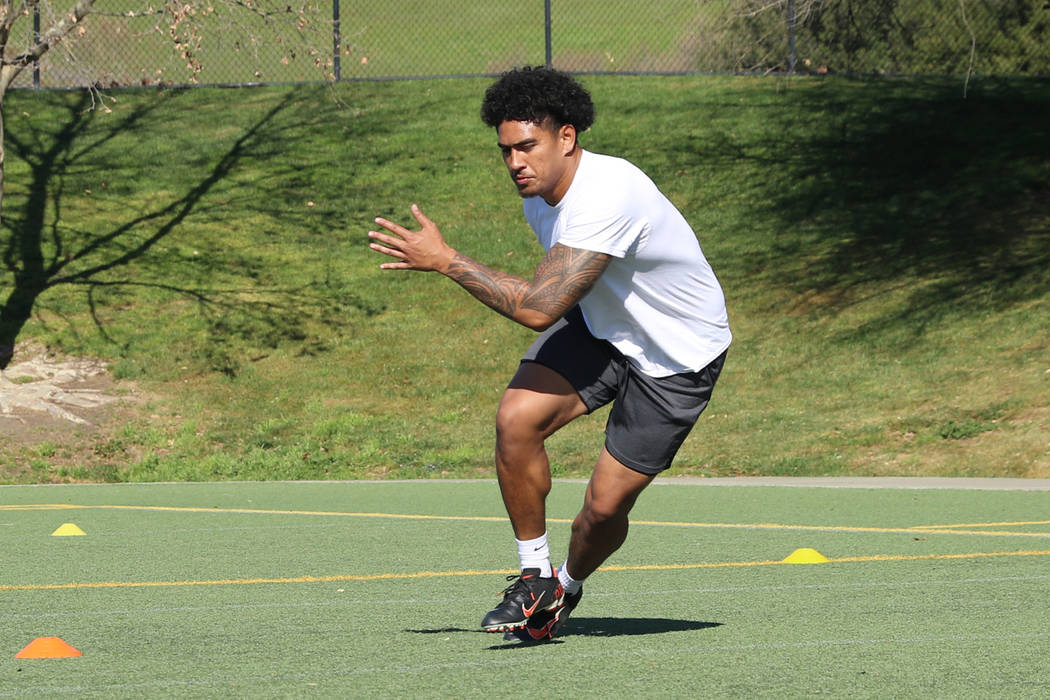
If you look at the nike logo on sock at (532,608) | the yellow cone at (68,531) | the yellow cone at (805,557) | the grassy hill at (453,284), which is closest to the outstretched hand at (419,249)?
the nike logo on sock at (532,608)

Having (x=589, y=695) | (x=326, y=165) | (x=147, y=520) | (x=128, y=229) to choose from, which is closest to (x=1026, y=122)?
(x=326, y=165)

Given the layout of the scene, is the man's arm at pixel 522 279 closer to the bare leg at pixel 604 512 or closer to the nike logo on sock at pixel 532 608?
the bare leg at pixel 604 512

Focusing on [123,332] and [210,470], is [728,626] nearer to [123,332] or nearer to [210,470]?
[210,470]

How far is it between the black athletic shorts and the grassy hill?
7943 millimetres

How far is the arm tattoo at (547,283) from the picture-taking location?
439 cm

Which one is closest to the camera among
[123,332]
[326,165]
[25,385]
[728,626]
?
[728,626]

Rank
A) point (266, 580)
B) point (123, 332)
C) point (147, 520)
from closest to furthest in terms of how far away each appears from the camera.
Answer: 1. point (266, 580)
2. point (147, 520)
3. point (123, 332)

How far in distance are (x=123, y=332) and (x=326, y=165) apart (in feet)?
19.5

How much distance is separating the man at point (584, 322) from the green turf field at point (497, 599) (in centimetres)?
39

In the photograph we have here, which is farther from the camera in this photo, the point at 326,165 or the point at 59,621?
the point at 326,165

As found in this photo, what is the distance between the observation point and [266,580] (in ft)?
22.0

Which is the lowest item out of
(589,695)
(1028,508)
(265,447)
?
(265,447)

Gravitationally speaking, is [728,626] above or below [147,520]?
above

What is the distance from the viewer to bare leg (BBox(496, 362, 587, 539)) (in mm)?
4844
